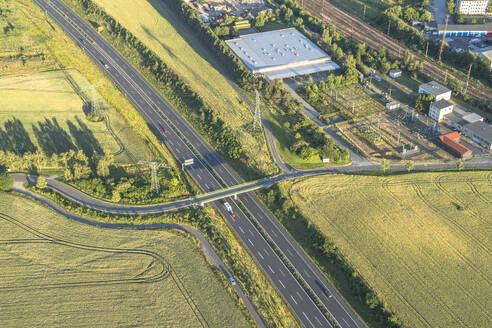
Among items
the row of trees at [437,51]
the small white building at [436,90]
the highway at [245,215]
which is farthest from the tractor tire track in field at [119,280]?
the row of trees at [437,51]

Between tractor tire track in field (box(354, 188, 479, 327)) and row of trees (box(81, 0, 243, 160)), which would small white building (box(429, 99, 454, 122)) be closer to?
tractor tire track in field (box(354, 188, 479, 327))

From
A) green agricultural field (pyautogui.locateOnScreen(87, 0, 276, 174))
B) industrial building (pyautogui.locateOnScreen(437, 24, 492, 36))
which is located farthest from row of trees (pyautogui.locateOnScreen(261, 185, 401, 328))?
industrial building (pyautogui.locateOnScreen(437, 24, 492, 36))

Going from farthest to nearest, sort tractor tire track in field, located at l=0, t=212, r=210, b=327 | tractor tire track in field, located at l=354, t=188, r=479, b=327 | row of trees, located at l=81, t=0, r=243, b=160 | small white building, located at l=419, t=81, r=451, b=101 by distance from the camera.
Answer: small white building, located at l=419, t=81, r=451, b=101, row of trees, located at l=81, t=0, r=243, b=160, tractor tire track in field, located at l=0, t=212, r=210, b=327, tractor tire track in field, located at l=354, t=188, r=479, b=327

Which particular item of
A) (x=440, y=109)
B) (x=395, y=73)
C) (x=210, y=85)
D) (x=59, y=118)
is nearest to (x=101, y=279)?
(x=59, y=118)

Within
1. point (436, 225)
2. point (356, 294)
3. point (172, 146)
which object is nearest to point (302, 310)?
point (356, 294)

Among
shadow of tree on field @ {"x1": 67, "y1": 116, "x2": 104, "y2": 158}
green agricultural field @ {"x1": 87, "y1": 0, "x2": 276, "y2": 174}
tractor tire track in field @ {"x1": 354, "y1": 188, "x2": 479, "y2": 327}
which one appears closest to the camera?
tractor tire track in field @ {"x1": 354, "y1": 188, "x2": 479, "y2": 327}

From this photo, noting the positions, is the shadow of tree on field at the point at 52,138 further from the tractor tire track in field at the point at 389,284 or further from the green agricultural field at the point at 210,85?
the tractor tire track in field at the point at 389,284
